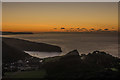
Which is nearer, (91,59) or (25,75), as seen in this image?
(25,75)

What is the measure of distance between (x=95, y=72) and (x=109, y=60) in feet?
7.40

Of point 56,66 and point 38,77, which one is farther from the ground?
point 56,66

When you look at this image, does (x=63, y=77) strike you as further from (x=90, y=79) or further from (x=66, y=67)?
(x=90, y=79)

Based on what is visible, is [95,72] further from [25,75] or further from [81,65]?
[25,75]

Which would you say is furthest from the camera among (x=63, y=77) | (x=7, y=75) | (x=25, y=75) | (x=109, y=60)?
(x=109, y=60)

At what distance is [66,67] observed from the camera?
552 cm

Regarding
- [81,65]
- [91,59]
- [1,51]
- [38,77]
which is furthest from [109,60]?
[1,51]

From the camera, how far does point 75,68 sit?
5328 mm

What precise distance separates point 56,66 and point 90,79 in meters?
1.40

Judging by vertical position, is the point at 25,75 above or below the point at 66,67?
below

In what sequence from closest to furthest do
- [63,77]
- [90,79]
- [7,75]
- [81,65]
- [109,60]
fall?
[90,79], [63,77], [81,65], [7,75], [109,60]

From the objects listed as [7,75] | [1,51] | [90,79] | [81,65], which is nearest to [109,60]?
[81,65]

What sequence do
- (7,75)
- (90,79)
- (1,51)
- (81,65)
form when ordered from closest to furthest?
(90,79), (81,65), (7,75), (1,51)

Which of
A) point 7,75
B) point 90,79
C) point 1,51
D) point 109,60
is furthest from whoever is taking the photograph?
point 1,51
